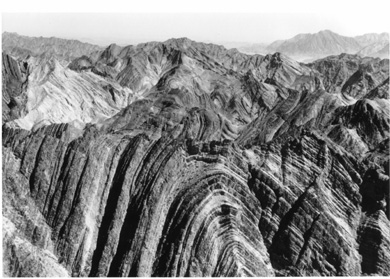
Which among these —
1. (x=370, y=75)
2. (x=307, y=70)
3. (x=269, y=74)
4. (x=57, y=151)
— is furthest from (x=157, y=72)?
(x=57, y=151)

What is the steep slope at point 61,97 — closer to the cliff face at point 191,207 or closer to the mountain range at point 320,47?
the cliff face at point 191,207

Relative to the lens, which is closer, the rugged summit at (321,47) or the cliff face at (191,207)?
the cliff face at (191,207)

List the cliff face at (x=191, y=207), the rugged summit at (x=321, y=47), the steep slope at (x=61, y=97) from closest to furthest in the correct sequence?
the cliff face at (x=191, y=207)
the steep slope at (x=61, y=97)
the rugged summit at (x=321, y=47)

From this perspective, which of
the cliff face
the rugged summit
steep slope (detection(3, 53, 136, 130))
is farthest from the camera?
the rugged summit

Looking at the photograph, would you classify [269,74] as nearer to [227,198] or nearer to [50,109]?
[50,109]

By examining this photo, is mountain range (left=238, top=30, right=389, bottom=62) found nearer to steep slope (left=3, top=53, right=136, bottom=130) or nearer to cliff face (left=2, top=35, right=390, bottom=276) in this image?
steep slope (left=3, top=53, right=136, bottom=130)

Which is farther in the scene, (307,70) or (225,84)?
(307,70)

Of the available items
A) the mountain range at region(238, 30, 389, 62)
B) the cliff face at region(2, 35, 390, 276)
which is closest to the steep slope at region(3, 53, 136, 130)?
the cliff face at region(2, 35, 390, 276)

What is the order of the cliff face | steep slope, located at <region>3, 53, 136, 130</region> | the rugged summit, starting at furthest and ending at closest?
the rugged summit < steep slope, located at <region>3, 53, 136, 130</region> < the cliff face

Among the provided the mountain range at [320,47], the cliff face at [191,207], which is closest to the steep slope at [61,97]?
the cliff face at [191,207]

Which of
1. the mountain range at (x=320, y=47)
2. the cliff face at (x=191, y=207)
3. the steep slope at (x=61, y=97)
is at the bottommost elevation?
the cliff face at (x=191, y=207)

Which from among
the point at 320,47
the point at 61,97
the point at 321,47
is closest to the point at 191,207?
the point at 61,97
